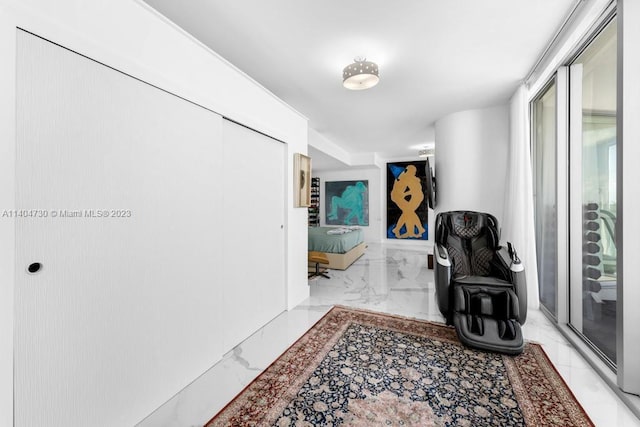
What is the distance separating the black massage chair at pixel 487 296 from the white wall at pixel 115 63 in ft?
7.18

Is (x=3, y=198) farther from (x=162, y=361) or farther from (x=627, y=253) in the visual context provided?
(x=627, y=253)

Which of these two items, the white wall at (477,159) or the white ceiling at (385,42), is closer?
the white ceiling at (385,42)

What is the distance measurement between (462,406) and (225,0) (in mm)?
3158

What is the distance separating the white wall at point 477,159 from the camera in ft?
13.0

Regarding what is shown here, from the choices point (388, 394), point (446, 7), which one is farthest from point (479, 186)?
point (388, 394)

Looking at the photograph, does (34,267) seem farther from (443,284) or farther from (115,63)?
(443,284)

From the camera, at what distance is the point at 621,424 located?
147cm

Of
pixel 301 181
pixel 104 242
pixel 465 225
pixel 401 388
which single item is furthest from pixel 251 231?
pixel 465 225

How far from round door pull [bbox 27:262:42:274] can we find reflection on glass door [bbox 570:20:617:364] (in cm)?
361

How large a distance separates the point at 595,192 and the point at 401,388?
234 cm

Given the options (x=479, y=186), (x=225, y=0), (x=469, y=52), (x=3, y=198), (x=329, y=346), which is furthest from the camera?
(x=479, y=186)

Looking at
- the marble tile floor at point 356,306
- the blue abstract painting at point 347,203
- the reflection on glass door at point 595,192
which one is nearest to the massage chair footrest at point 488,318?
the marble tile floor at point 356,306

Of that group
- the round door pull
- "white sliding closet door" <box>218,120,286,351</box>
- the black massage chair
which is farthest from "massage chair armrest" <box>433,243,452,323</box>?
the round door pull

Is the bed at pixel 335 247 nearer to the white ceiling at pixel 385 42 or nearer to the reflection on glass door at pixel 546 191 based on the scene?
the white ceiling at pixel 385 42
